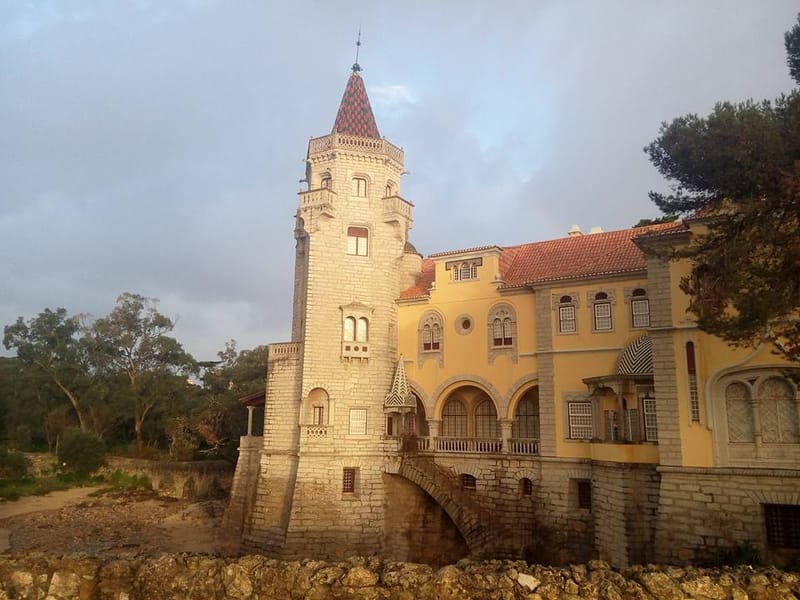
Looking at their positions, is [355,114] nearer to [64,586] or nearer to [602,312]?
[602,312]

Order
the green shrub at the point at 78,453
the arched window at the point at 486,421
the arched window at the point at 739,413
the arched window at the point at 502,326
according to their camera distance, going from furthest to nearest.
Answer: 1. the green shrub at the point at 78,453
2. the arched window at the point at 486,421
3. the arched window at the point at 502,326
4. the arched window at the point at 739,413

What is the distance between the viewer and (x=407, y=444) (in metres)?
26.0

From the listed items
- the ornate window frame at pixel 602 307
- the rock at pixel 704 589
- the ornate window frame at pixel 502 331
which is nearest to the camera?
the rock at pixel 704 589

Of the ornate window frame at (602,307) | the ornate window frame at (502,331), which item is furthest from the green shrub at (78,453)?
the ornate window frame at (602,307)

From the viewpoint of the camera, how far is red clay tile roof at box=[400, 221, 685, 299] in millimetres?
23578

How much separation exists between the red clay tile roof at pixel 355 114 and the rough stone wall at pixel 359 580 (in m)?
22.0

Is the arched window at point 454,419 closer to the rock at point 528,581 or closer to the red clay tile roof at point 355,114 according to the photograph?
the red clay tile roof at point 355,114

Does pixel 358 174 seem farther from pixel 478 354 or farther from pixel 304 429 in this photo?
pixel 304 429

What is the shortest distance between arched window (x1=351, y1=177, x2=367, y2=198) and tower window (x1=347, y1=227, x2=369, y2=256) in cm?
164

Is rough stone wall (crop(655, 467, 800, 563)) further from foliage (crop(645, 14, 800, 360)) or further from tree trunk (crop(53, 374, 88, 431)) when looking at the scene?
tree trunk (crop(53, 374, 88, 431))

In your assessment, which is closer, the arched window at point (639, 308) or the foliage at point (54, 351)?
the arched window at point (639, 308)

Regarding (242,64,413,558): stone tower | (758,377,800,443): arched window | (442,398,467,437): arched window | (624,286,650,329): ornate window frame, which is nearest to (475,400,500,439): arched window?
(442,398,467,437): arched window

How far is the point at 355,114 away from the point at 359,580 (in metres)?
24.0

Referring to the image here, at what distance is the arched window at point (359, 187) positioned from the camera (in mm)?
28172
